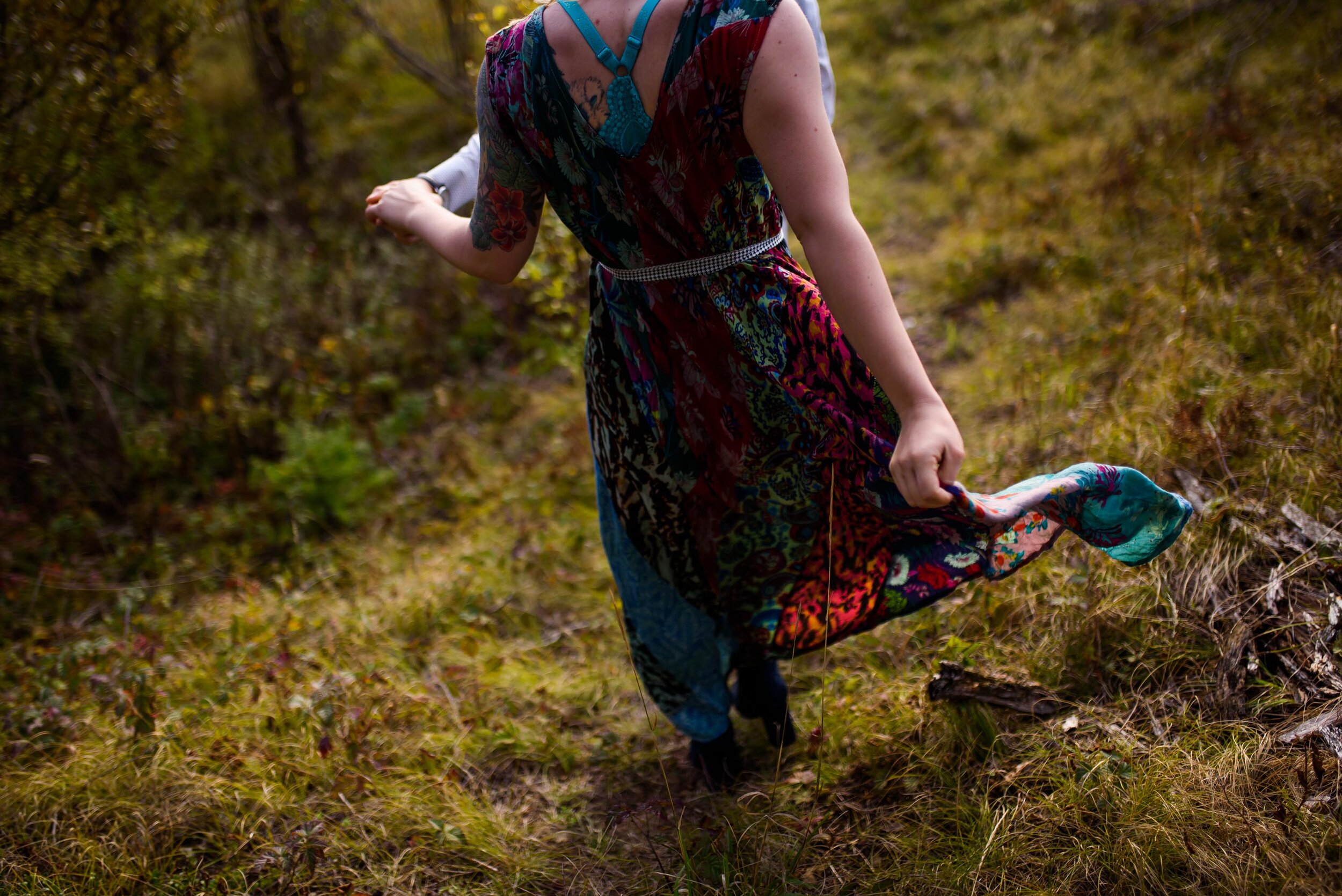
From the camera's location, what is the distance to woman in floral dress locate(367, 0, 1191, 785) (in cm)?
118

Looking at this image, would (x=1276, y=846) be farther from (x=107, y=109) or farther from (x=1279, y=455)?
(x=107, y=109)

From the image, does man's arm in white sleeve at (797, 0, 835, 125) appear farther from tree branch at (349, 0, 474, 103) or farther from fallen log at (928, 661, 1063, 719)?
tree branch at (349, 0, 474, 103)

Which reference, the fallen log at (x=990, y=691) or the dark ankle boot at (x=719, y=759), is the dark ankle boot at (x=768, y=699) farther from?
the fallen log at (x=990, y=691)

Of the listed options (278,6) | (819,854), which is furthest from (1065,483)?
(278,6)

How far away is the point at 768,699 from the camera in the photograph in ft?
6.72

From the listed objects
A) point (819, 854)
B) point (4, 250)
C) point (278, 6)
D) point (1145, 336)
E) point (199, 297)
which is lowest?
point (819, 854)

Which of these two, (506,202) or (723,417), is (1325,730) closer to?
(723,417)

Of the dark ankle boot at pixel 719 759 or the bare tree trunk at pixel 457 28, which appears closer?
the dark ankle boot at pixel 719 759

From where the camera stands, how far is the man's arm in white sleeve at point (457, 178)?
166cm

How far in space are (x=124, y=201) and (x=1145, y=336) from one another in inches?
181

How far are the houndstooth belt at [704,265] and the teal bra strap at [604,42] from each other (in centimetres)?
32

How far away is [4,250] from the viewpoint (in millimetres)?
3391

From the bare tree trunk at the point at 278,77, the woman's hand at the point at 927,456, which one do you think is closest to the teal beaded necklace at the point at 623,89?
the woman's hand at the point at 927,456

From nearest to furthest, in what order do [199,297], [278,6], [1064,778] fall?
[1064,778] < [199,297] < [278,6]
